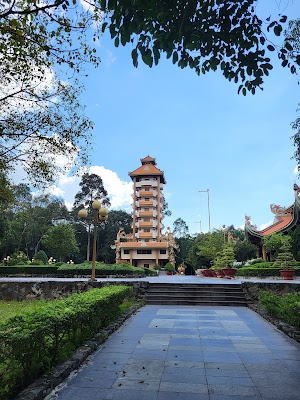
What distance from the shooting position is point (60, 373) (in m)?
3.71

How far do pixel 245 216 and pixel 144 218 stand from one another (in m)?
19.7

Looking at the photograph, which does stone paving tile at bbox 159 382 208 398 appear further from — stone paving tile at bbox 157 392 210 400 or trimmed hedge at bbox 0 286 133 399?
trimmed hedge at bbox 0 286 133 399

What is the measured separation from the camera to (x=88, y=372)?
4.04 meters

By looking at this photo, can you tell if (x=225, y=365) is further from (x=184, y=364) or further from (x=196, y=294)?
(x=196, y=294)

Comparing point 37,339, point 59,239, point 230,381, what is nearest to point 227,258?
point 230,381

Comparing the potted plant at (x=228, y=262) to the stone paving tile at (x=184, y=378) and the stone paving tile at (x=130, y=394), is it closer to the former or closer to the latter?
the stone paving tile at (x=184, y=378)

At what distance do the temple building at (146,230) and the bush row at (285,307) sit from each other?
123 feet

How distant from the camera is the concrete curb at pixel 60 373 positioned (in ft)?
10.2

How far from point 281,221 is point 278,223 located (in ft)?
1.28

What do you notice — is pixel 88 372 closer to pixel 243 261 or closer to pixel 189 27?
pixel 189 27

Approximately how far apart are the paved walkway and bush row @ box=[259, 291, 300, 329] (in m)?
0.39

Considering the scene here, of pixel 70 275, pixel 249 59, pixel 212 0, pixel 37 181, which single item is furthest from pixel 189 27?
pixel 70 275

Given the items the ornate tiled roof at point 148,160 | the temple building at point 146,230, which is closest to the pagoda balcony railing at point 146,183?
the temple building at point 146,230

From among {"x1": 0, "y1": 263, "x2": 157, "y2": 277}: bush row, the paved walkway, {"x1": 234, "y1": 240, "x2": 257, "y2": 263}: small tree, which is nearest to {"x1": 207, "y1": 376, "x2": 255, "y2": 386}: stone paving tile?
the paved walkway
